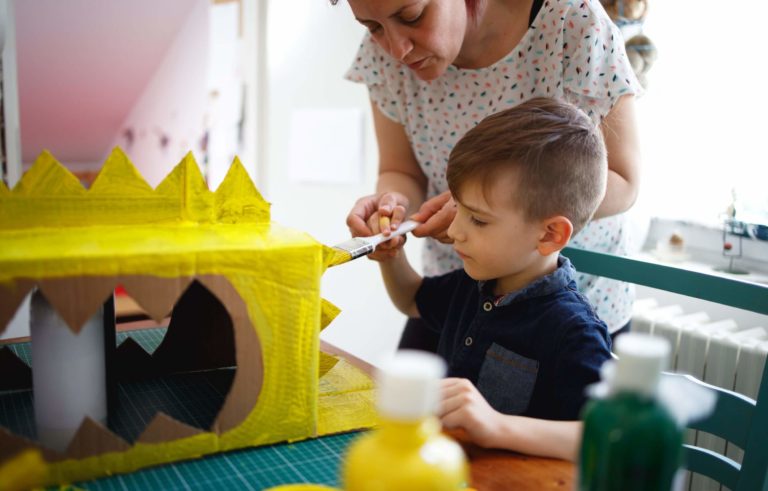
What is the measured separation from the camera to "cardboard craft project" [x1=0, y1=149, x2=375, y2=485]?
633 millimetres

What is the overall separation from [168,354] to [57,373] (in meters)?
0.26

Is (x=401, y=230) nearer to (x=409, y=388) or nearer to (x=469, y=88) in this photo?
(x=469, y=88)

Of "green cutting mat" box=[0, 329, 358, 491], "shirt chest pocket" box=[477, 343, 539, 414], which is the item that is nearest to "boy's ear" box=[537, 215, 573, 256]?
"shirt chest pocket" box=[477, 343, 539, 414]

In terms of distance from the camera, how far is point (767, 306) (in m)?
0.86

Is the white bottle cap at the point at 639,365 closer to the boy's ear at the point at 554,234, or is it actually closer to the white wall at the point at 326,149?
the boy's ear at the point at 554,234

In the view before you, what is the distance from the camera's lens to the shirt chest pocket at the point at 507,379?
0.87 meters

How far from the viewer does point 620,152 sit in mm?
1056

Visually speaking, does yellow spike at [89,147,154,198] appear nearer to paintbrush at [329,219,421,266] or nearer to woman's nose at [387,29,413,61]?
paintbrush at [329,219,421,266]

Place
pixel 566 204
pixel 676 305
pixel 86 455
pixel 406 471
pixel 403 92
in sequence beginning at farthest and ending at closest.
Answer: pixel 676 305
pixel 403 92
pixel 566 204
pixel 86 455
pixel 406 471

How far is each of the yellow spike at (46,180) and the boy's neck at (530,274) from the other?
598 millimetres

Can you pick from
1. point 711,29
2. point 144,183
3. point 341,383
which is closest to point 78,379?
point 144,183

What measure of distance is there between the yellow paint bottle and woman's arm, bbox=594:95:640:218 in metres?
0.71

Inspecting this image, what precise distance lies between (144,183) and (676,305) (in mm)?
1683

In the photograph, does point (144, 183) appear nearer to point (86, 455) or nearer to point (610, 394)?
point (86, 455)
